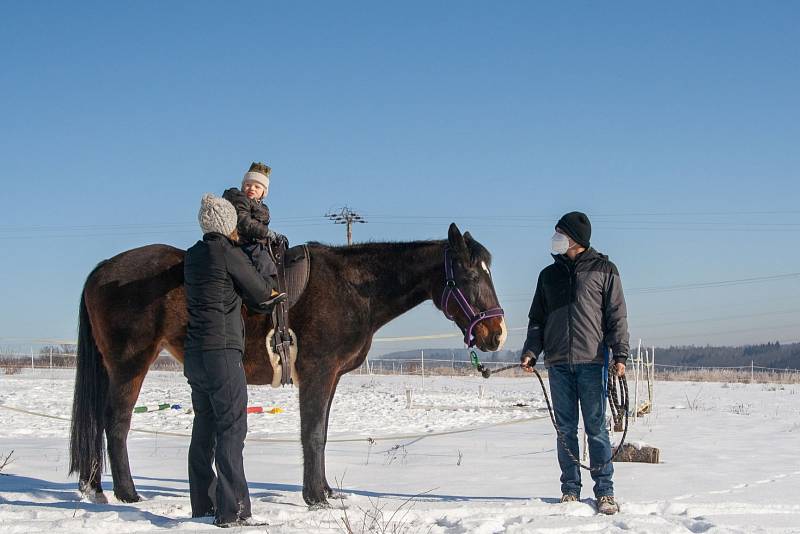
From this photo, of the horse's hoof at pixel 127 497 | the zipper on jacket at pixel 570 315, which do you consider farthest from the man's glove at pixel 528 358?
the horse's hoof at pixel 127 497

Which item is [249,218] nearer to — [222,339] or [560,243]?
[222,339]

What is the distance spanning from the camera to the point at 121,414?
5.60 meters

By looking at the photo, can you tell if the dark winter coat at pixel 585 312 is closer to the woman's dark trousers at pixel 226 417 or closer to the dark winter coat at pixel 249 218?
the dark winter coat at pixel 249 218

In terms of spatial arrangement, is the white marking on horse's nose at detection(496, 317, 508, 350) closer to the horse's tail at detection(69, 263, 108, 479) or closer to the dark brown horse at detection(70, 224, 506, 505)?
the dark brown horse at detection(70, 224, 506, 505)

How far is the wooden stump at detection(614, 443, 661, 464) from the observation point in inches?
283

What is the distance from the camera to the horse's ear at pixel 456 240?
18.1 feet

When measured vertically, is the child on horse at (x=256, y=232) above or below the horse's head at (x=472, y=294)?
above

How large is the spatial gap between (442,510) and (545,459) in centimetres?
308

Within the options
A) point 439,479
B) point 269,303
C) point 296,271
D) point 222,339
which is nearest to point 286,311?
point 296,271

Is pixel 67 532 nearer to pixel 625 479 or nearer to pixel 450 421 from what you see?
pixel 625 479

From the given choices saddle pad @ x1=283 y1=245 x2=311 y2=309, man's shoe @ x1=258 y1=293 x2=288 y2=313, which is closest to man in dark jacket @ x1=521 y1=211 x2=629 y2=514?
saddle pad @ x1=283 y1=245 x2=311 y2=309

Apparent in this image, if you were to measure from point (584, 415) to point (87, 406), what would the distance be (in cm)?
373

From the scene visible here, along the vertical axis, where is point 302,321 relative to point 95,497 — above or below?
above

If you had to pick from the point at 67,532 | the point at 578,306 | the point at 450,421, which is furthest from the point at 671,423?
the point at 67,532
